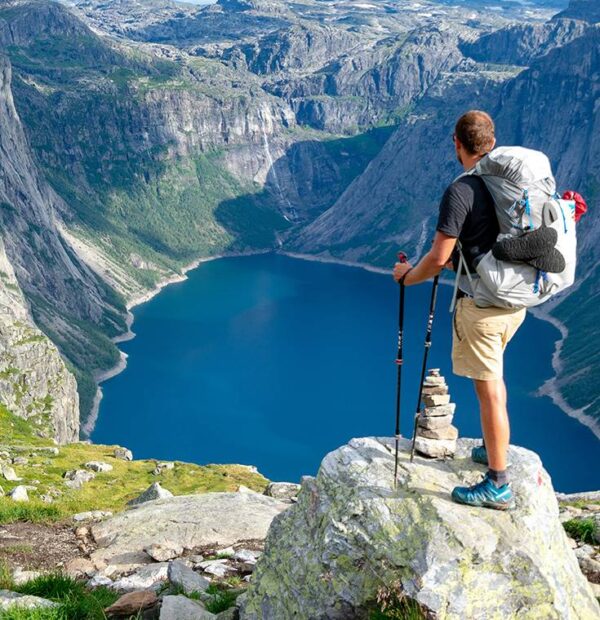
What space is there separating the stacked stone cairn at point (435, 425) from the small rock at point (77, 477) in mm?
56999

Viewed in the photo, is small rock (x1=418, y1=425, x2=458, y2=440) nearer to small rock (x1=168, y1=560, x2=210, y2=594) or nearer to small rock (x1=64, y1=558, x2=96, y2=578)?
small rock (x1=168, y1=560, x2=210, y2=594)

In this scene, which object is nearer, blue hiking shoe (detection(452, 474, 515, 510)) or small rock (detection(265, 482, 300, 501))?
blue hiking shoe (detection(452, 474, 515, 510))

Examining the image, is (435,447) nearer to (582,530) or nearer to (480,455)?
(480,455)

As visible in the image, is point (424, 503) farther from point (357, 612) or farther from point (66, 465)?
point (66, 465)

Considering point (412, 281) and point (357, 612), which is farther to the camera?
point (412, 281)

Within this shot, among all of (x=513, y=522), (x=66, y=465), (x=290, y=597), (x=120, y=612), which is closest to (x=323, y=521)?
(x=290, y=597)

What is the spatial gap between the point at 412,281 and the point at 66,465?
7539 centimetres

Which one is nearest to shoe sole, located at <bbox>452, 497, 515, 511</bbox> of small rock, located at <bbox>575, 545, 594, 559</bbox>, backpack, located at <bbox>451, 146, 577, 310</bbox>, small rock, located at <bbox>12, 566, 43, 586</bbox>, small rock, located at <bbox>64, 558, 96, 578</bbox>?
backpack, located at <bbox>451, 146, 577, 310</bbox>

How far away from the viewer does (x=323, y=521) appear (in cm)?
1594

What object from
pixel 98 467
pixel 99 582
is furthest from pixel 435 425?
pixel 98 467

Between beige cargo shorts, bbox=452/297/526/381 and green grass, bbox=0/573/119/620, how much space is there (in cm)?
886

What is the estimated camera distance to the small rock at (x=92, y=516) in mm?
30484

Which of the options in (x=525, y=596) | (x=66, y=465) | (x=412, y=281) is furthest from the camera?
(x=66, y=465)

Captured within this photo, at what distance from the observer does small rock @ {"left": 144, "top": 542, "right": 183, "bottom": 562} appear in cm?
2531
